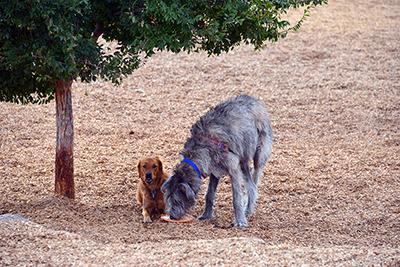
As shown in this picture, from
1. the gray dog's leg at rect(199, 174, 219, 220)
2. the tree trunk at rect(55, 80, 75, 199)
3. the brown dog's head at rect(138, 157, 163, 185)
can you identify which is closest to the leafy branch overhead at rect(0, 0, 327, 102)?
the tree trunk at rect(55, 80, 75, 199)

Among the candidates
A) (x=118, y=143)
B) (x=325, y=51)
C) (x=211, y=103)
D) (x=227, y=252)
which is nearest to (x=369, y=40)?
(x=325, y=51)

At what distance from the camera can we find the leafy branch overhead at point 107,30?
7.94 meters

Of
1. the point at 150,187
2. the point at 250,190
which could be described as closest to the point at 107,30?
the point at 150,187

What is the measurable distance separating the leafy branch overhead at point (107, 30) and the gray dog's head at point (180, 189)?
1.20 m

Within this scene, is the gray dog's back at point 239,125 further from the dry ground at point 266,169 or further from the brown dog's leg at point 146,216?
the brown dog's leg at point 146,216

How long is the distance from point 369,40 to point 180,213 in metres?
10.8

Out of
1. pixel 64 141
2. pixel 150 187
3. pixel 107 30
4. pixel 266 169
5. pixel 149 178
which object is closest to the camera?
pixel 107 30

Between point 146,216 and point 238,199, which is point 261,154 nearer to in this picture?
point 238,199

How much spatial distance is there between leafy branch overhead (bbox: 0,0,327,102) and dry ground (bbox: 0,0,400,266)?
5.00 feet

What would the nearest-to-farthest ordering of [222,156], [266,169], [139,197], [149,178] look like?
[222,156] → [149,178] → [139,197] → [266,169]

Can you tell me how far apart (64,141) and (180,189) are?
1471mm

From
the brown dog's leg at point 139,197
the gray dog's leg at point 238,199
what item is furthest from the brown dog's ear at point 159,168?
the gray dog's leg at point 238,199

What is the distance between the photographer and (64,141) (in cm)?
975

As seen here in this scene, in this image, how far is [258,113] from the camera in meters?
9.91
